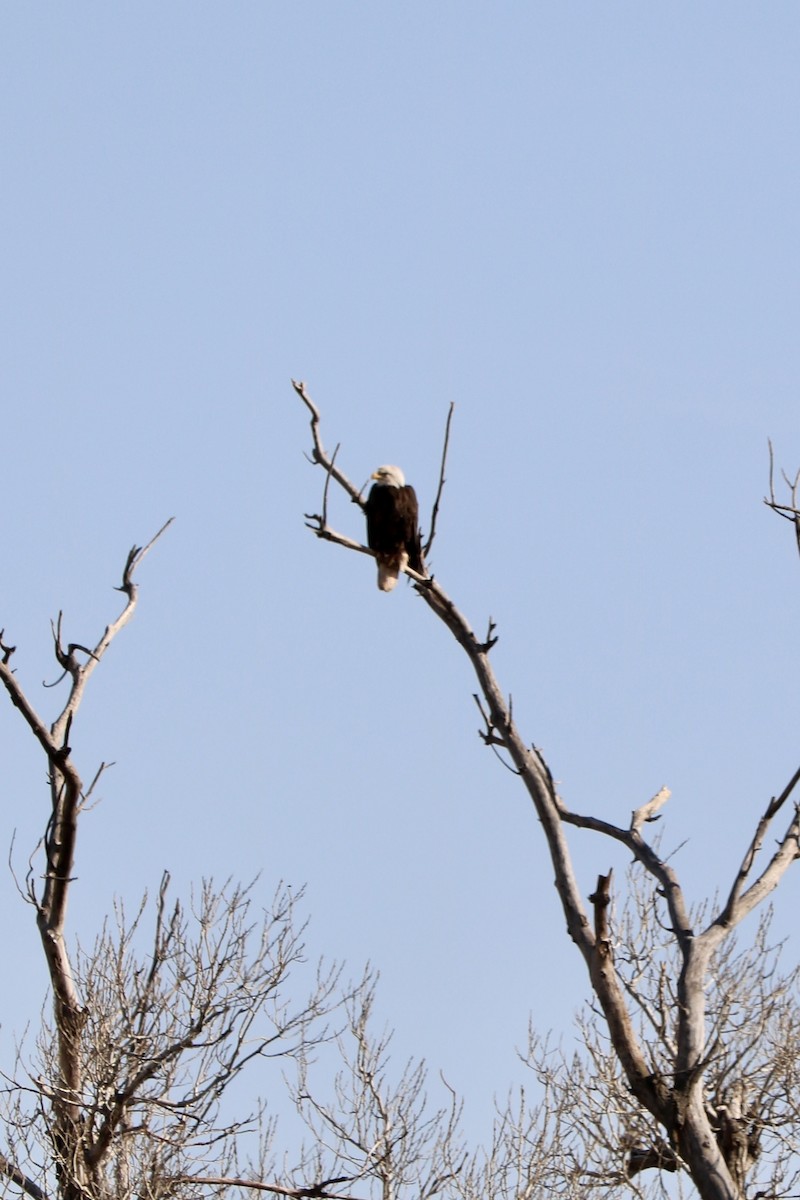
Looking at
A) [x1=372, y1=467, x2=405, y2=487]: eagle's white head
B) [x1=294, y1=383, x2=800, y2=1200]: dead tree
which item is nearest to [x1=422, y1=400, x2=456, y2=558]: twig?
[x1=294, y1=383, x2=800, y2=1200]: dead tree

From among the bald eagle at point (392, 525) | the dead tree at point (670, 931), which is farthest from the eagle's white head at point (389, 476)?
the dead tree at point (670, 931)

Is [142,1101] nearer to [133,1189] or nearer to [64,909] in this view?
[133,1189]

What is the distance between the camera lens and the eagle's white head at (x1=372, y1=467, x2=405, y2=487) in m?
11.2

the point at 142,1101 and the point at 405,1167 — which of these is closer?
the point at 142,1101

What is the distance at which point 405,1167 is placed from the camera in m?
11.9

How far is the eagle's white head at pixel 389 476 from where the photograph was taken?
11.2 meters

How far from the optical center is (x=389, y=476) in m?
11.3

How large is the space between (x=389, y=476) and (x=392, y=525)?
0.93m

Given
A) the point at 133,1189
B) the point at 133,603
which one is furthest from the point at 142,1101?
the point at 133,603

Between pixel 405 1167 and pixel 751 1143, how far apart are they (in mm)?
4803

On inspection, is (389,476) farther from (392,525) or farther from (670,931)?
(670,931)

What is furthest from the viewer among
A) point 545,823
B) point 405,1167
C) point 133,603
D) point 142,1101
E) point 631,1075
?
point 405,1167

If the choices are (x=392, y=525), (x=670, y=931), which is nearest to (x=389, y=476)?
(x=392, y=525)

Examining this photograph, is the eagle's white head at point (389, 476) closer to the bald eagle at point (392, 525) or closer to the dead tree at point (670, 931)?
the bald eagle at point (392, 525)
